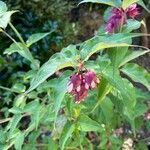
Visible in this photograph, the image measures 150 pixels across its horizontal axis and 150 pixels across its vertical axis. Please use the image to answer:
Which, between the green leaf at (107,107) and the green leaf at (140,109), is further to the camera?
the green leaf at (140,109)

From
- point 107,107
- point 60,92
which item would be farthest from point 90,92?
point 60,92

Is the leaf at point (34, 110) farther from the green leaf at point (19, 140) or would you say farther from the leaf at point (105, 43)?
the leaf at point (105, 43)

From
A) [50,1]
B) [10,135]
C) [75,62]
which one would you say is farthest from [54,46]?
[75,62]

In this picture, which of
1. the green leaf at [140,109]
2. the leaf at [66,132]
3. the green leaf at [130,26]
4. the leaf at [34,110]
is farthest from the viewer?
the green leaf at [140,109]

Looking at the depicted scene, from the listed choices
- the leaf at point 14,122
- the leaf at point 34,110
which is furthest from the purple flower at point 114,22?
the leaf at point 14,122

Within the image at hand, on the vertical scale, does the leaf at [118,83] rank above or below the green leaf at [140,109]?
above
